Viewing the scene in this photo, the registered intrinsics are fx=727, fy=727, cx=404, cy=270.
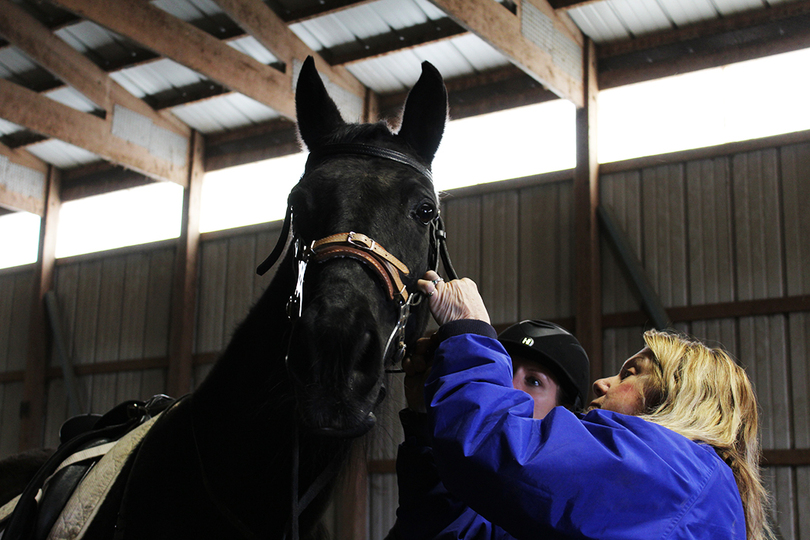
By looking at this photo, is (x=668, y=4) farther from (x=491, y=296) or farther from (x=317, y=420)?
(x=317, y=420)

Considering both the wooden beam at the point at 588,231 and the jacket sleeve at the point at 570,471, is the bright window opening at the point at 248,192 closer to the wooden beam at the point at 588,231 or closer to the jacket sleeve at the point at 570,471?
the wooden beam at the point at 588,231

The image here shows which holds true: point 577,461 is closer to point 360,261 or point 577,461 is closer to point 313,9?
point 360,261

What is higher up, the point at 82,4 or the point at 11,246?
the point at 82,4

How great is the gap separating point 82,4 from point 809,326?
6842 mm

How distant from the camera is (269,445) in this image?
5.17 ft

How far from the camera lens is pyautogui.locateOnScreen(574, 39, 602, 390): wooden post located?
7.09m

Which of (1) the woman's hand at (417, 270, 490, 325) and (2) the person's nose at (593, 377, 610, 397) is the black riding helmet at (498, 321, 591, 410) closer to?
(2) the person's nose at (593, 377, 610, 397)

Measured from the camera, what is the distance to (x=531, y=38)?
22.5 ft

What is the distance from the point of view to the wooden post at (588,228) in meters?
7.09

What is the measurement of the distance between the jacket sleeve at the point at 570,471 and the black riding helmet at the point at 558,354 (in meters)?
0.89

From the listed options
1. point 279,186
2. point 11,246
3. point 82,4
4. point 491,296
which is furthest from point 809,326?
point 11,246

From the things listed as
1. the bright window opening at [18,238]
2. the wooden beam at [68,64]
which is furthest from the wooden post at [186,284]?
the bright window opening at [18,238]

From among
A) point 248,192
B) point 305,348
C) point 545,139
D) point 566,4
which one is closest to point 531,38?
point 566,4

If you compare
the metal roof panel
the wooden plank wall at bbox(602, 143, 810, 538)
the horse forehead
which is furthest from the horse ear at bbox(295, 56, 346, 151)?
the metal roof panel
